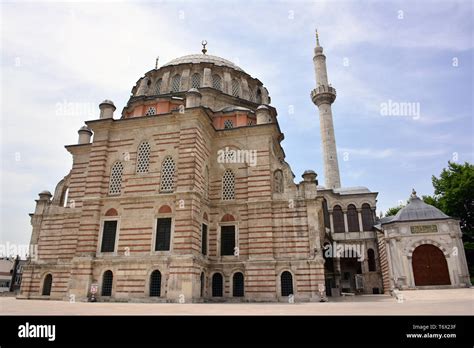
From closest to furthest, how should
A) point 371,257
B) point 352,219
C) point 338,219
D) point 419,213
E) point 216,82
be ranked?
point 419,213
point 216,82
point 371,257
point 352,219
point 338,219

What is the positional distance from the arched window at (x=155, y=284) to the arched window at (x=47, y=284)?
867cm

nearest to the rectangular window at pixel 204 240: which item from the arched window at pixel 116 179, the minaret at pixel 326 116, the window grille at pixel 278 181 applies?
the window grille at pixel 278 181

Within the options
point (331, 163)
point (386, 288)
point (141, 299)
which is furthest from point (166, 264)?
point (331, 163)

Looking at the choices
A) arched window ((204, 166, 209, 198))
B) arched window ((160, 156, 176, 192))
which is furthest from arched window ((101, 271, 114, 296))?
arched window ((204, 166, 209, 198))

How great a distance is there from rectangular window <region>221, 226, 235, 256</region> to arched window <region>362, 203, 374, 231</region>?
1859 cm

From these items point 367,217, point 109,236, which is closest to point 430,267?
point 367,217

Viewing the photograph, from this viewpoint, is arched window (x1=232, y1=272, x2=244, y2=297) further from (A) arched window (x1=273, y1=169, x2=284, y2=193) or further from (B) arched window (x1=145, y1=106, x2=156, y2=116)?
(B) arched window (x1=145, y1=106, x2=156, y2=116)

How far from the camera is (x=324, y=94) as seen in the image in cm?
3922

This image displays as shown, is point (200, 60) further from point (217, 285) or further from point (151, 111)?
point (217, 285)

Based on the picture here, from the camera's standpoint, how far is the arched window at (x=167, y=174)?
20.0m

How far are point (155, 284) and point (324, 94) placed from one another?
3060 centimetres

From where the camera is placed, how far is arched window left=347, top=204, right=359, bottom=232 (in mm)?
33781
